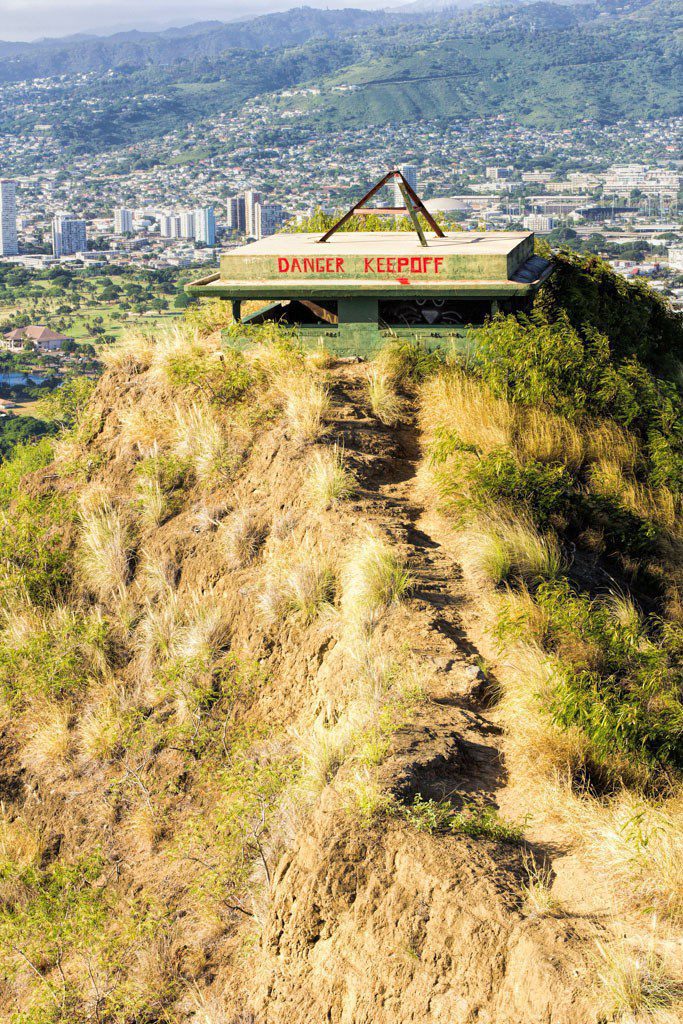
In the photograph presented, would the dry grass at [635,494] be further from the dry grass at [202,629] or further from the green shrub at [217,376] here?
the green shrub at [217,376]

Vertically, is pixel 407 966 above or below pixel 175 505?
below

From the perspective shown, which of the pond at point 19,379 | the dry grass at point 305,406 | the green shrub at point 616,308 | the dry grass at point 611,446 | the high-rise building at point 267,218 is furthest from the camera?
the high-rise building at point 267,218

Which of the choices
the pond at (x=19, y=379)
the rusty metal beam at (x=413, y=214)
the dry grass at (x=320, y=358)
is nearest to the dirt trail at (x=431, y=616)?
the dry grass at (x=320, y=358)

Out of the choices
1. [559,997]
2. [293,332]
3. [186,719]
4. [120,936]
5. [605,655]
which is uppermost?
[293,332]

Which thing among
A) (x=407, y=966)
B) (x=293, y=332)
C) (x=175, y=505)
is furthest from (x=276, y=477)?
(x=407, y=966)

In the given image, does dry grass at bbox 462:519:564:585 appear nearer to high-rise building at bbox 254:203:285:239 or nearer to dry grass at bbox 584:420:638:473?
dry grass at bbox 584:420:638:473

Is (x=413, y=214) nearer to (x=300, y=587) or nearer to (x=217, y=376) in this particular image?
(x=217, y=376)

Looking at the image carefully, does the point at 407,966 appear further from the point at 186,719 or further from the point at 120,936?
the point at 186,719
